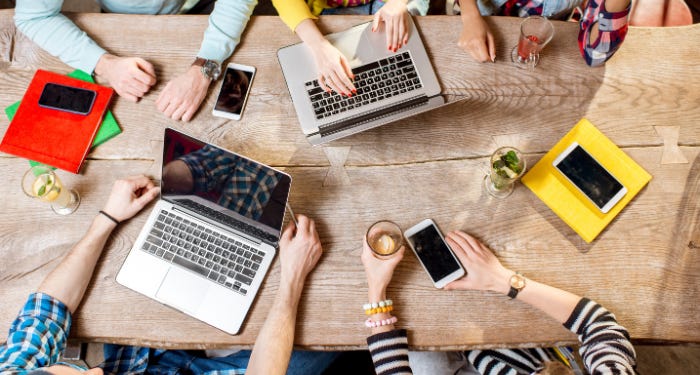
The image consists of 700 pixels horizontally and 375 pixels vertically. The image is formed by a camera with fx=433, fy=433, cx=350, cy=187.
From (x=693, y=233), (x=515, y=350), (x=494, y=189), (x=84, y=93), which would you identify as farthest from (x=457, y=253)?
(x=84, y=93)

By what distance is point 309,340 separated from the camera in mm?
1113

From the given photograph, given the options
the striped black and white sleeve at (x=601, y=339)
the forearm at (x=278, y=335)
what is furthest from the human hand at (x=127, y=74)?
the striped black and white sleeve at (x=601, y=339)

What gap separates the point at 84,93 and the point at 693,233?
175 cm

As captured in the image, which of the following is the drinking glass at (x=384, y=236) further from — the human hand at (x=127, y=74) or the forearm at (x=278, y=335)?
the human hand at (x=127, y=74)

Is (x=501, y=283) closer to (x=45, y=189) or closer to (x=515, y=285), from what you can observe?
(x=515, y=285)

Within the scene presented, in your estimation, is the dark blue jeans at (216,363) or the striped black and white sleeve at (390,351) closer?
the striped black and white sleeve at (390,351)

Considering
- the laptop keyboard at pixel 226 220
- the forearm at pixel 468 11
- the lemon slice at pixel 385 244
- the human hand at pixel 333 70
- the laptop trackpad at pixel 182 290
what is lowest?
the laptop trackpad at pixel 182 290

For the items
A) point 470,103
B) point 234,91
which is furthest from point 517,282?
point 234,91

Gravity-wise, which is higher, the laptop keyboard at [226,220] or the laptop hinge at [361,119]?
the laptop hinge at [361,119]

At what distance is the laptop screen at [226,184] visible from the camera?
105cm

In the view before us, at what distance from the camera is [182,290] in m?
1.14

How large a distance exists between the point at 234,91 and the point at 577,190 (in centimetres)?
101

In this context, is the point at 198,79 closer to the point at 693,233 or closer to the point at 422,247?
the point at 422,247

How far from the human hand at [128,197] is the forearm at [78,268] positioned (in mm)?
33
